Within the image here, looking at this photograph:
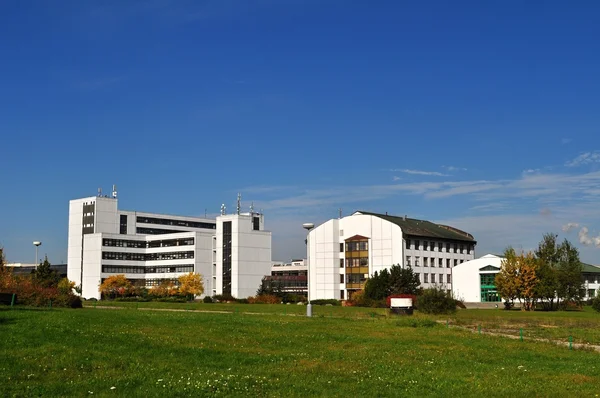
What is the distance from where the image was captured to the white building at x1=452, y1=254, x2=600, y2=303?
120 meters

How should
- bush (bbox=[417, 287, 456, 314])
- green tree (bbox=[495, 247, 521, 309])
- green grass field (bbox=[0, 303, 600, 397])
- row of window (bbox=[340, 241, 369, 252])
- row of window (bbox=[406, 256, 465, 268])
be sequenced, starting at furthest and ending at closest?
row of window (bbox=[340, 241, 369, 252])
row of window (bbox=[406, 256, 465, 268])
green tree (bbox=[495, 247, 521, 309])
bush (bbox=[417, 287, 456, 314])
green grass field (bbox=[0, 303, 600, 397])

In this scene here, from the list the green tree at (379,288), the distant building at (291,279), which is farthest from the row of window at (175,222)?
the green tree at (379,288)

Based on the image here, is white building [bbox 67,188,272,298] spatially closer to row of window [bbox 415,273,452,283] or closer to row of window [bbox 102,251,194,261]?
row of window [bbox 102,251,194,261]

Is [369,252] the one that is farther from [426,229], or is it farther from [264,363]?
[264,363]

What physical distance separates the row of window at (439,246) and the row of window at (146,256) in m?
48.2

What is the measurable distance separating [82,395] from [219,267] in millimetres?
124750

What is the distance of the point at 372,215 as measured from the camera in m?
125

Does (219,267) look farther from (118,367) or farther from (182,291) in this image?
(118,367)

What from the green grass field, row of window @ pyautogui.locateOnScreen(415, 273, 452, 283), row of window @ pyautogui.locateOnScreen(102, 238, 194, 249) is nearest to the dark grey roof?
row of window @ pyautogui.locateOnScreen(415, 273, 452, 283)

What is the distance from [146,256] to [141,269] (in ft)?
10.0

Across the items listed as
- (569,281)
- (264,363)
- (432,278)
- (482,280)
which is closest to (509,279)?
(569,281)

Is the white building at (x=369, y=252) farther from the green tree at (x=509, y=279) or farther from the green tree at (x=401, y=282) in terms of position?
the green tree at (x=509, y=279)

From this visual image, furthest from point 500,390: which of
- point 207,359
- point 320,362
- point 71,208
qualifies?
point 71,208

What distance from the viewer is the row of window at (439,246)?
122m
